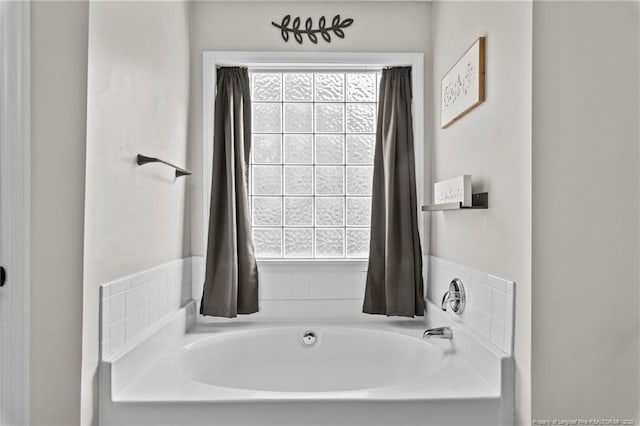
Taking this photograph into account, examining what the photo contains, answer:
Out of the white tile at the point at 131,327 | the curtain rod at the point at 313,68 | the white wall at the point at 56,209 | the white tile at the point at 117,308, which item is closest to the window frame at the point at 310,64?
the curtain rod at the point at 313,68

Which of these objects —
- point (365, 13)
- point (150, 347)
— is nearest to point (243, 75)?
point (365, 13)

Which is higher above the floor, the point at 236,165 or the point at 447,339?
the point at 236,165

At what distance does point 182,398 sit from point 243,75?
1794mm

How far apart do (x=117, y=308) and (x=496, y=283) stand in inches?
52.6

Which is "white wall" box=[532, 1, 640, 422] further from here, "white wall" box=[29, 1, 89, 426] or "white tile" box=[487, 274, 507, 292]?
"white wall" box=[29, 1, 89, 426]

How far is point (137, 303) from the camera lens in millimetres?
1803

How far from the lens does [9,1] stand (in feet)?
4.31

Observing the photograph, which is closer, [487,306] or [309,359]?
[487,306]

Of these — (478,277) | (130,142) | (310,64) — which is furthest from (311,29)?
(478,277)

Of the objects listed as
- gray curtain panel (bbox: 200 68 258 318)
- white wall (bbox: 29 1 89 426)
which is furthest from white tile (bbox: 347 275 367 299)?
white wall (bbox: 29 1 89 426)

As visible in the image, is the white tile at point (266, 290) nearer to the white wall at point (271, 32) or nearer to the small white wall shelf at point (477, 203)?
the white wall at point (271, 32)

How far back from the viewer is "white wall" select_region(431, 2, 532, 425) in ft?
4.66

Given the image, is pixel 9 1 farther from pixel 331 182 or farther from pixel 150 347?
pixel 331 182

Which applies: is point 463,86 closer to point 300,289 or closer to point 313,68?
point 313,68
